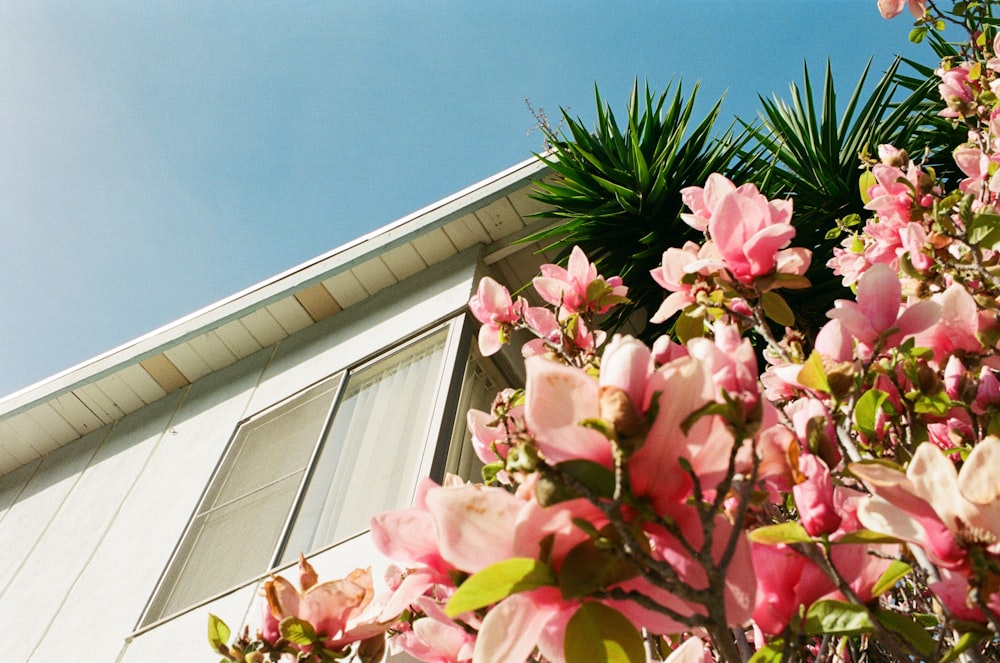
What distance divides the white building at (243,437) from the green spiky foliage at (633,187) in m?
0.39

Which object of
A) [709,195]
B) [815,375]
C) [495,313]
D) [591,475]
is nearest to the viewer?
[591,475]

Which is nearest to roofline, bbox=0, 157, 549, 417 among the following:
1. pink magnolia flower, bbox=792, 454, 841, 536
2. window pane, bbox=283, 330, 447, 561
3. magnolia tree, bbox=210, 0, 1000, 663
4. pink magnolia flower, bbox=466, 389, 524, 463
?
window pane, bbox=283, 330, 447, 561

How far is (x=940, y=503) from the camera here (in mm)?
607

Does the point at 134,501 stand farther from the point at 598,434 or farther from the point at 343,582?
the point at 598,434

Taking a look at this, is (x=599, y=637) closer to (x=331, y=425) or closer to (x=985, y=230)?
(x=985, y=230)

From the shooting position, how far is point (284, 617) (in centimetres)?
106

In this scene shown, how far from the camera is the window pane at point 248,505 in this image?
115 inches

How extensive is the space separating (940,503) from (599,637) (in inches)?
12.4

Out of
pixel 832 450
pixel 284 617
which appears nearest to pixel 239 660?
pixel 284 617

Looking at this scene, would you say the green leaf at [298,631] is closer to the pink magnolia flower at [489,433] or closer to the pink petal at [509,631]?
the pink magnolia flower at [489,433]

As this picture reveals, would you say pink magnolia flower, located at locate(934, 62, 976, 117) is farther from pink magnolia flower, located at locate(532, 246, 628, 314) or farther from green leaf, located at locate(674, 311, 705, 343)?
green leaf, located at locate(674, 311, 705, 343)

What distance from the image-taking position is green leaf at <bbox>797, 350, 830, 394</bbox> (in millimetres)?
864

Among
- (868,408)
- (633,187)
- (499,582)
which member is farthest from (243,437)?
(499,582)

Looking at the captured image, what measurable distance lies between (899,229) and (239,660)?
1549 millimetres
